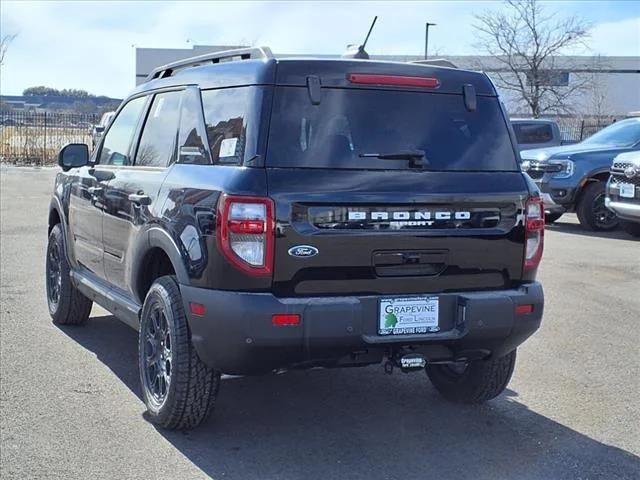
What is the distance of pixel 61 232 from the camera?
22.5ft

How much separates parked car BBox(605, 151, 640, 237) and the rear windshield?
26.7 ft

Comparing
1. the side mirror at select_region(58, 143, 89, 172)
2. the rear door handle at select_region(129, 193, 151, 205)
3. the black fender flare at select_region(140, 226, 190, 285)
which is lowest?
the black fender flare at select_region(140, 226, 190, 285)

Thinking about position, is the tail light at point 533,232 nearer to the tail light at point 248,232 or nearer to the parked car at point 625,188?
the tail light at point 248,232

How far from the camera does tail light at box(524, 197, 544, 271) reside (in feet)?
14.8

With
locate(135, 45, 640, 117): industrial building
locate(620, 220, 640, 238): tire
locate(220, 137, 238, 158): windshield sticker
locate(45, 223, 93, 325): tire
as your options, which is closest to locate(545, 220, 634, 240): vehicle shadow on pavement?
locate(620, 220, 640, 238): tire

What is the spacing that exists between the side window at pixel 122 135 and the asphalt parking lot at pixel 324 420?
1.45 m

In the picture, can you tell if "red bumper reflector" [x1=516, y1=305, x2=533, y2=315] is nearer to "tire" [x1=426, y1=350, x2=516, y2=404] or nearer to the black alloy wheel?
"tire" [x1=426, y1=350, x2=516, y2=404]

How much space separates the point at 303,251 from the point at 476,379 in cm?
166

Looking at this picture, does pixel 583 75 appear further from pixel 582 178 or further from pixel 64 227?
pixel 64 227

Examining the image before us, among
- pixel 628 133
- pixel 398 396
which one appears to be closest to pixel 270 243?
pixel 398 396

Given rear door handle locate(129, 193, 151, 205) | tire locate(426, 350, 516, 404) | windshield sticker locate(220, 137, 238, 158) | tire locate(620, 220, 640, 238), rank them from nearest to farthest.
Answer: windshield sticker locate(220, 137, 238, 158) < rear door handle locate(129, 193, 151, 205) < tire locate(426, 350, 516, 404) < tire locate(620, 220, 640, 238)

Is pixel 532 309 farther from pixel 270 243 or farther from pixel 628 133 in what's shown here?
pixel 628 133

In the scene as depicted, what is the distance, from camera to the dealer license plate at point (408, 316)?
4188 mm

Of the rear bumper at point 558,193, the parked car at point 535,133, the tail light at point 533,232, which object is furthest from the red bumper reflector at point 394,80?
the parked car at point 535,133
